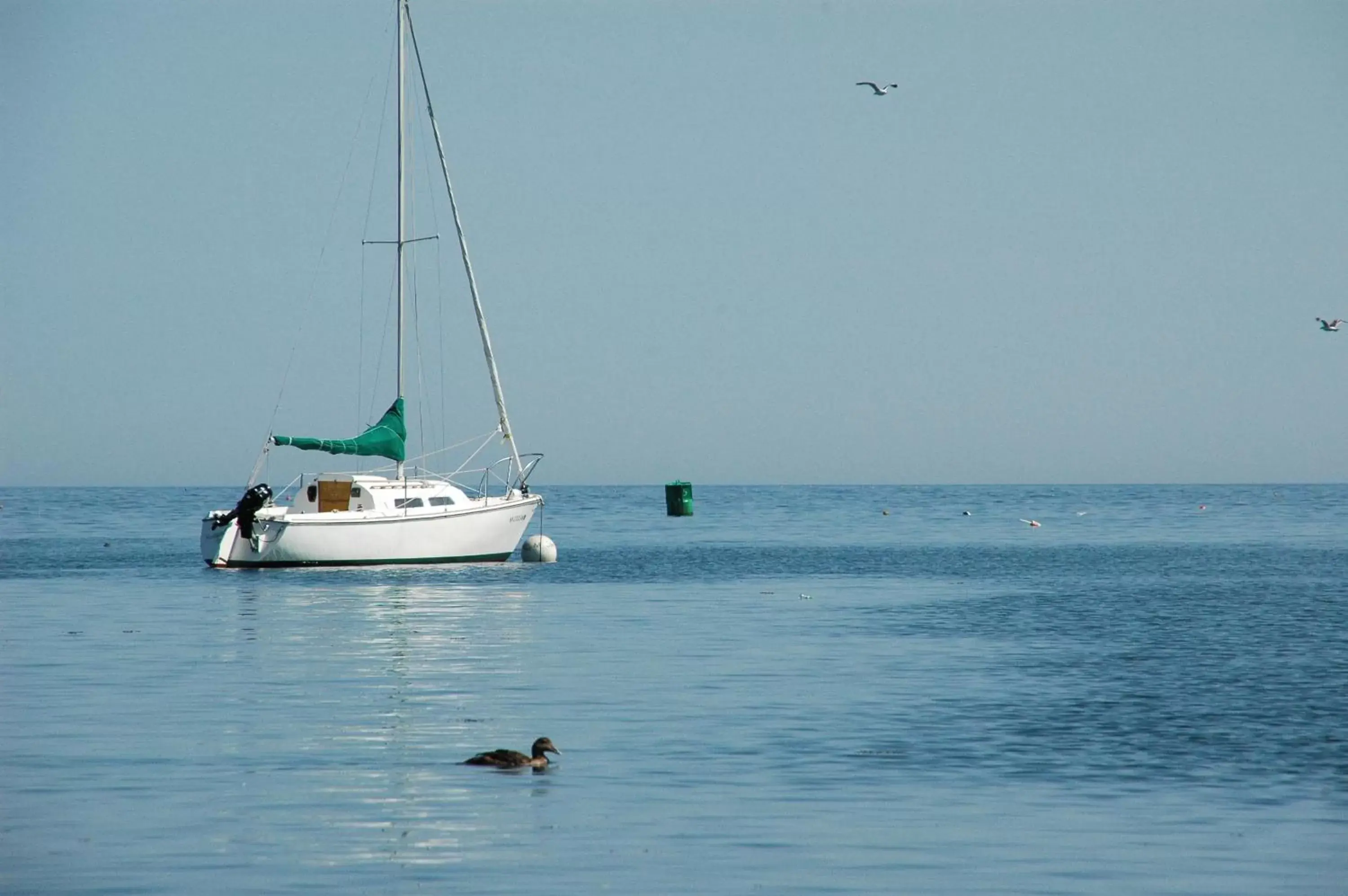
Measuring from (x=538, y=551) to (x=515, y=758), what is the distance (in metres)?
48.9

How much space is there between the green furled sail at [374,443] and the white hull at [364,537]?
2.39 m

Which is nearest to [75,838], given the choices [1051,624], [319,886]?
[319,886]

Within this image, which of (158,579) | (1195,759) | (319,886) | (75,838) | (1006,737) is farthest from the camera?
(158,579)

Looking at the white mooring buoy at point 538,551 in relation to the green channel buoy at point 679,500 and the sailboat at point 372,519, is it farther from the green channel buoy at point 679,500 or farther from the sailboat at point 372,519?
the green channel buoy at point 679,500

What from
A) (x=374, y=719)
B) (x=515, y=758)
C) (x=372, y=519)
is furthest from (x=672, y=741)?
(x=372, y=519)

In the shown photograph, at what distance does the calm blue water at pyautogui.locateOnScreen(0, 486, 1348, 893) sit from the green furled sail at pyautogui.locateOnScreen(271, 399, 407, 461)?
6.94 meters

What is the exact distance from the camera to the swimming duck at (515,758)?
2089 centimetres

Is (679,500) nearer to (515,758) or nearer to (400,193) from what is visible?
(400,193)

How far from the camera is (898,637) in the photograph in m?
39.6

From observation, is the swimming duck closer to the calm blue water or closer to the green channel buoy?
the calm blue water

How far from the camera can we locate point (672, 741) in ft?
76.9

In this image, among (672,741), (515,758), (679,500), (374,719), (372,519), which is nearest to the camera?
(515,758)

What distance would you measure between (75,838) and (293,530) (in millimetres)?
40761

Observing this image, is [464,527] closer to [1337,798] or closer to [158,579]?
[158,579]
